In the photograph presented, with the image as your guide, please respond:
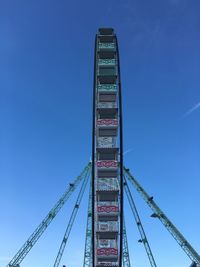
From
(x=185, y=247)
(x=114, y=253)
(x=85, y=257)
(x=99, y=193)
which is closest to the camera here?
(x=114, y=253)

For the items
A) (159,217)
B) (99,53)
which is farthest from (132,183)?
(99,53)

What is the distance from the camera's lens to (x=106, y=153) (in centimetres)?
9056

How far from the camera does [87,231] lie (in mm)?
122125

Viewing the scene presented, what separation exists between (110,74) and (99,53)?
5.94m

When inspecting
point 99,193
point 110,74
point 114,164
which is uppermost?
point 110,74

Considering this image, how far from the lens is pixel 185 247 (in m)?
130

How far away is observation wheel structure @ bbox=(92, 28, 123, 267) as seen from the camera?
8044 cm

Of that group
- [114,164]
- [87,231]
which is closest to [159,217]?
[87,231]

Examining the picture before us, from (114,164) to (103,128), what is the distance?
29.6ft

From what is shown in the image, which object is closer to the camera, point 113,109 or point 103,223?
point 103,223

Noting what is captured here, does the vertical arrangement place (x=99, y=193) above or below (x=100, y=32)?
below

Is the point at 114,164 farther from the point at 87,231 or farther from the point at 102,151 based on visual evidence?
the point at 87,231

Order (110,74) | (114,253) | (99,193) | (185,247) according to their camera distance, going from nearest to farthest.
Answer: (114,253) → (99,193) → (110,74) → (185,247)

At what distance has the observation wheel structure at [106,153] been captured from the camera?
8044 centimetres
